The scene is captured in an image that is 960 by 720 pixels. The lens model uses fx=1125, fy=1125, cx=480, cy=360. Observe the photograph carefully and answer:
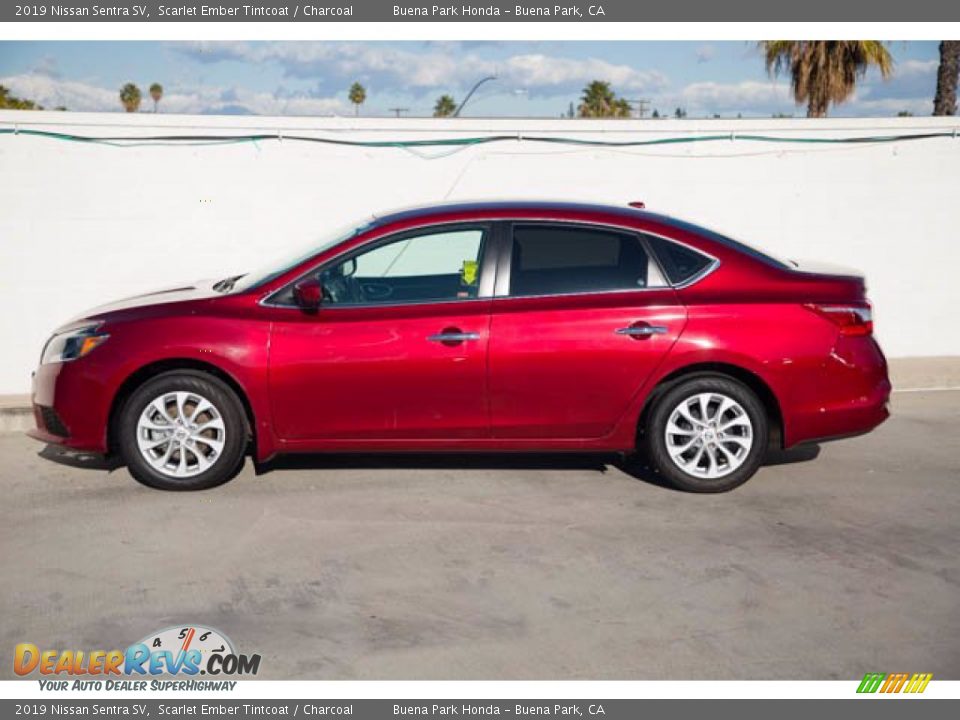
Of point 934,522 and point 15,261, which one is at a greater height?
point 15,261

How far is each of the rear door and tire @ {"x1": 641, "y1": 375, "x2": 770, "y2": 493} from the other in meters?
0.26

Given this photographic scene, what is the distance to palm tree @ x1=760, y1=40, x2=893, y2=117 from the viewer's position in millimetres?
24453

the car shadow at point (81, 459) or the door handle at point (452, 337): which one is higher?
the door handle at point (452, 337)

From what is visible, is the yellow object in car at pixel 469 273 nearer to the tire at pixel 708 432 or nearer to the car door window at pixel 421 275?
the car door window at pixel 421 275

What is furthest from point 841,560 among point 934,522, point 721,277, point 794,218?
point 794,218

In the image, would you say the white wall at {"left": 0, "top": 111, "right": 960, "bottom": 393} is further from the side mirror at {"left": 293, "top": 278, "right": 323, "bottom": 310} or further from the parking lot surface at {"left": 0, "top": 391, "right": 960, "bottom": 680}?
the side mirror at {"left": 293, "top": 278, "right": 323, "bottom": 310}

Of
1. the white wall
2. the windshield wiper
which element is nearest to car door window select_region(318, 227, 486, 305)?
the windshield wiper

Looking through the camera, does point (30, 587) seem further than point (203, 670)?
Yes

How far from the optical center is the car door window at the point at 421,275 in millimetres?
6707

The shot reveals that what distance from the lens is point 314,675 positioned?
4258 mm

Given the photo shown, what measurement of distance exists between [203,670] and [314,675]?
46 centimetres

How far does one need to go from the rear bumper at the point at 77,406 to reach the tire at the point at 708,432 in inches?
129
